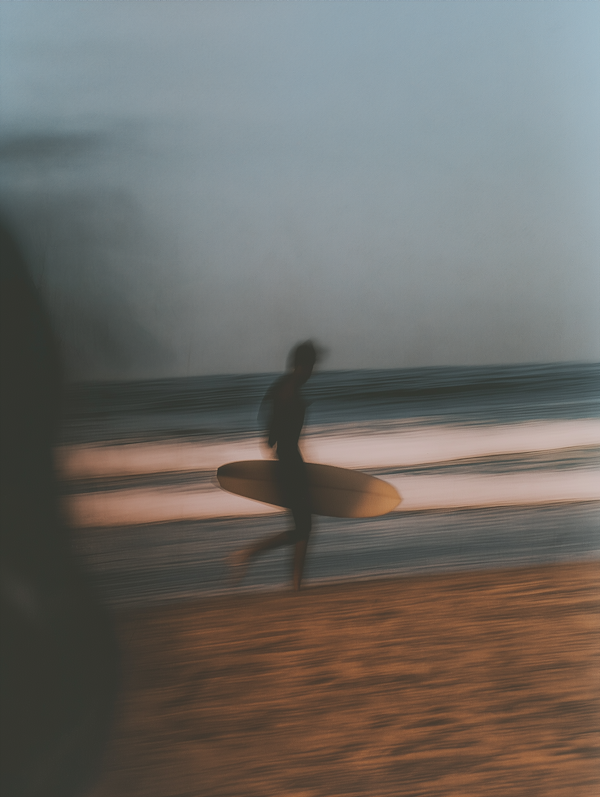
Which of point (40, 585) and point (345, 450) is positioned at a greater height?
point (345, 450)

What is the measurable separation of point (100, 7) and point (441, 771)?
144 centimetres

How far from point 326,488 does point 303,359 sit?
→ 0.23 m

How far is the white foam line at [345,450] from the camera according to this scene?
919mm

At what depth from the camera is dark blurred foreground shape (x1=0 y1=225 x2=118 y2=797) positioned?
90 centimetres

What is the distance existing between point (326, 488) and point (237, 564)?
20 cm

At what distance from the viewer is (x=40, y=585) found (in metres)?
0.92

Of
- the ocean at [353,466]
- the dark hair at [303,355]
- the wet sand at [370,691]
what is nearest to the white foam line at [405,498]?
the ocean at [353,466]

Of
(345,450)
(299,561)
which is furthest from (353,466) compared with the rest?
(299,561)

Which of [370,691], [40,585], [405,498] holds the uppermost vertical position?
[405,498]

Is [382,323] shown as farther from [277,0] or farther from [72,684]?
[72,684]

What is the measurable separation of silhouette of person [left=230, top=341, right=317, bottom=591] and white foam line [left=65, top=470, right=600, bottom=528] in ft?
0.16

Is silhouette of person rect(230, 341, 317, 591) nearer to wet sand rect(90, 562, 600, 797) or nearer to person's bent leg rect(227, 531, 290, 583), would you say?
person's bent leg rect(227, 531, 290, 583)

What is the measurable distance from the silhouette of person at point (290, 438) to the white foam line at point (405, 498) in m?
0.05

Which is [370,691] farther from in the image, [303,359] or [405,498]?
[303,359]
